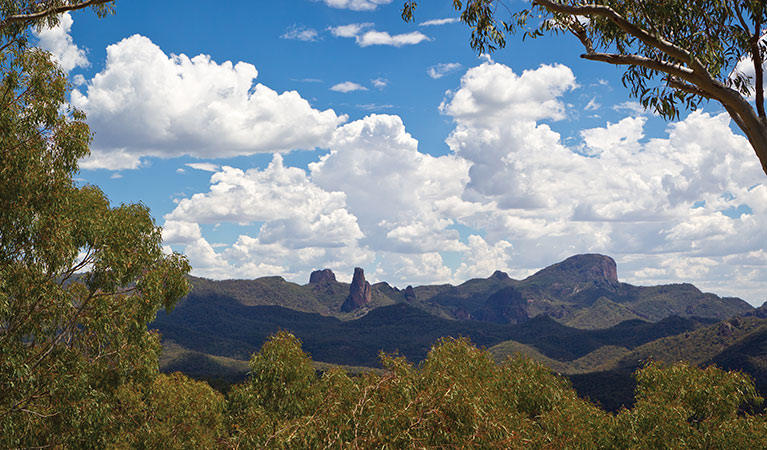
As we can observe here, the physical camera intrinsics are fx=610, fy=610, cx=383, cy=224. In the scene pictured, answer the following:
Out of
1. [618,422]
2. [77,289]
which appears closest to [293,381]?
[77,289]

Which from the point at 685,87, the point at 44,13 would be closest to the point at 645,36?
the point at 685,87

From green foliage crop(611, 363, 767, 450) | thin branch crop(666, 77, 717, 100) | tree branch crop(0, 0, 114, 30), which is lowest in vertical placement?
green foliage crop(611, 363, 767, 450)

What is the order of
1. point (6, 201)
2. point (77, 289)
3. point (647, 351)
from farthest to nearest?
point (647, 351), point (77, 289), point (6, 201)

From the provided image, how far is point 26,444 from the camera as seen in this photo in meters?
18.1

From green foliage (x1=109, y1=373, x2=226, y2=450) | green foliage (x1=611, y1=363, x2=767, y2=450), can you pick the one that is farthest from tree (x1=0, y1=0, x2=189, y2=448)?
green foliage (x1=611, y1=363, x2=767, y2=450)

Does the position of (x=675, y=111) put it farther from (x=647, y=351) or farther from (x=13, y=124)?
(x=647, y=351)

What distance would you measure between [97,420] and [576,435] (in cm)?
1399

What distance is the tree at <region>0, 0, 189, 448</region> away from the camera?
16641 millimetres

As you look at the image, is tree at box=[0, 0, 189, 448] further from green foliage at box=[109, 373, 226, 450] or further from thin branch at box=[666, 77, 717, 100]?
thin branch at box=[666, 77, 717, 100]

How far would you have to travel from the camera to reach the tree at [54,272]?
16.6 metres

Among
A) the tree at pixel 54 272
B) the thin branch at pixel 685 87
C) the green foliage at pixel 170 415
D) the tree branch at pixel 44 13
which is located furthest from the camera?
the green foliage at pixel 170 415

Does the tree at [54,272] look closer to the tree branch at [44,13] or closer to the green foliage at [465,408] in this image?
the tree branch at [44,13]

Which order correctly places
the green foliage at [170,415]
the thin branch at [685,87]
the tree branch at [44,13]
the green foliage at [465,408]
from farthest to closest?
the green foliage at [170,415] < the tree branch at [44,13] < the thin branch at [685,87] < the green foliage at [465,408]

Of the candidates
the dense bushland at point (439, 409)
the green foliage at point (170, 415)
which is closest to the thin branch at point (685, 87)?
the dense bushland at point (439, 409)
